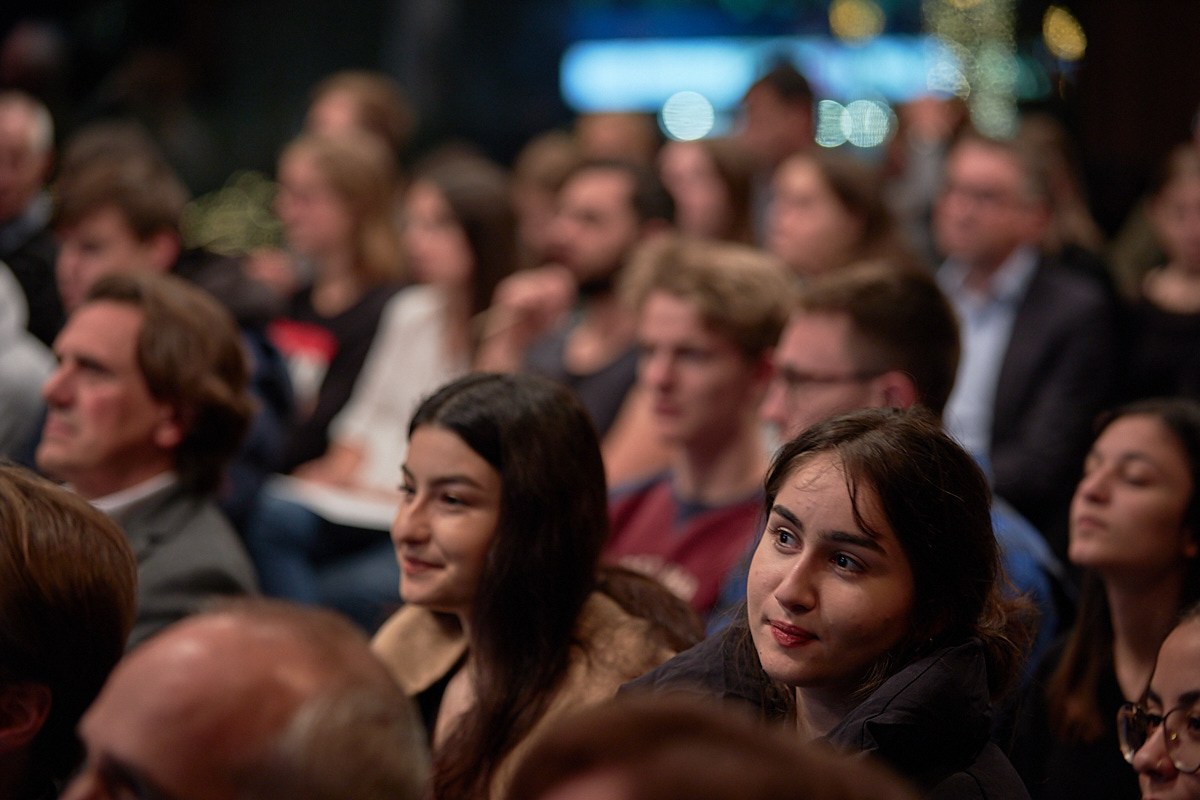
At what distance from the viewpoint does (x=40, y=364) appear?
157 inches

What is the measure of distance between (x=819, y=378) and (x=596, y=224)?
2241mm

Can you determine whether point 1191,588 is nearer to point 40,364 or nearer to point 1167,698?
point 1167,698

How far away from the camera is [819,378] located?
3.01 m

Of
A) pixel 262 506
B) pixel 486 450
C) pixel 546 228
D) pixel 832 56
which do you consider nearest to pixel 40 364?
pixel 262 506

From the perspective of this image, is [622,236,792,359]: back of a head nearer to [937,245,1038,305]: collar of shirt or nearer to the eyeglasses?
[937,245,1038,305]: collar of shirt

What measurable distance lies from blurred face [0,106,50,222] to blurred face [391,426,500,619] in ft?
10.3

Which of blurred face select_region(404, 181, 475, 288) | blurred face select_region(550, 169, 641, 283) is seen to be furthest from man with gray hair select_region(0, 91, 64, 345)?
blurred face select_region(550, 169, 641, 283)

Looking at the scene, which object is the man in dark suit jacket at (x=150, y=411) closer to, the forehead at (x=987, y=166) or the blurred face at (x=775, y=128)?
the forehead at (x=987, y=166)

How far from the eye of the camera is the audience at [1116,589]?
7.99 feet

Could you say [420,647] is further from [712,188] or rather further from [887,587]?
[712,188]

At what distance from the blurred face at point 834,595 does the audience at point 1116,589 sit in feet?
2.52

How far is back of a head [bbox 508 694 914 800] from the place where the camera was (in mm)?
984

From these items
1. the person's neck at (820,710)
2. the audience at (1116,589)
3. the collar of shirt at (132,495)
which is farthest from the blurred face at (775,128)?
the person's neck at (820,710)

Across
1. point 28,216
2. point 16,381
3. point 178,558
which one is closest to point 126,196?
point 28,216
